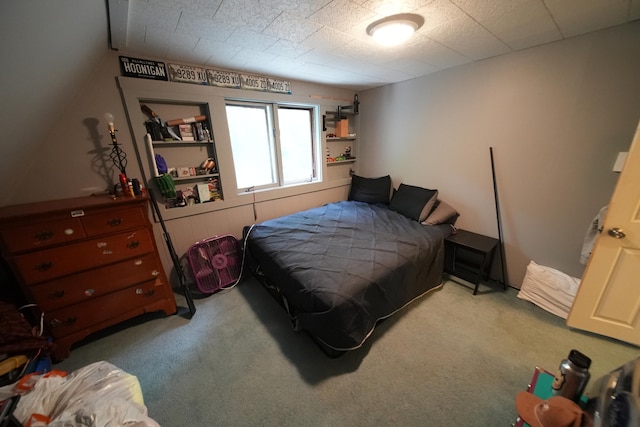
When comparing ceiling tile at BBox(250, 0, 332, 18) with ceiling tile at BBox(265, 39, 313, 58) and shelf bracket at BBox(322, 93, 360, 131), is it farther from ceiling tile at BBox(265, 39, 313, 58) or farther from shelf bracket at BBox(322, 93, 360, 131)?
shelf bracket at BBox(322, 93, 360, 131)

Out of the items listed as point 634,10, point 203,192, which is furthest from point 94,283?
point 634,10

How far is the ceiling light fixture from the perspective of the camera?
4.67 feet

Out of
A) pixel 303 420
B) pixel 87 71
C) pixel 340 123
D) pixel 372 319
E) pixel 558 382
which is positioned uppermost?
pixel 87 71

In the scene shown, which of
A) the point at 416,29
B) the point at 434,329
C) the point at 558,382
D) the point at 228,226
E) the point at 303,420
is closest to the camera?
the point at 558,382

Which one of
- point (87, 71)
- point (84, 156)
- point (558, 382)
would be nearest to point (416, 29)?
point (558, 382)

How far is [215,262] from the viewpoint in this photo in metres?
2.46

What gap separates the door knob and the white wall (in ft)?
1.61

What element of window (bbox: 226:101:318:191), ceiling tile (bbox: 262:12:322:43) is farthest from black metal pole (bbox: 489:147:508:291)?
window (bbox: 226:101:318:191)

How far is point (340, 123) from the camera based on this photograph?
3416 mm

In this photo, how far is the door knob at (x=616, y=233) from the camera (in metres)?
1.45

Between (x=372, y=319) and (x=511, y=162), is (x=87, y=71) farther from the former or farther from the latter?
(x=511, y=162)

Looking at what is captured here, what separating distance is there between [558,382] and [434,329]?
0.93m

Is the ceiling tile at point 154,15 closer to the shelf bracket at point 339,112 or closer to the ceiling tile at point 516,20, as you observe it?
the ceiling tile at point 516,20

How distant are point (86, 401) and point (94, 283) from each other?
42.2 inches
